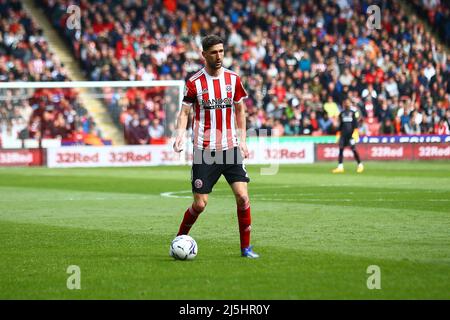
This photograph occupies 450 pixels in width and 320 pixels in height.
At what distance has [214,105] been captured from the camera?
429 inches

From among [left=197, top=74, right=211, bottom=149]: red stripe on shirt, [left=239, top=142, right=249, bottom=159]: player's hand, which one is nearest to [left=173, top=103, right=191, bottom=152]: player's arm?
[left=197, top=74, right=211, bottom=149]: red stripe on shirt

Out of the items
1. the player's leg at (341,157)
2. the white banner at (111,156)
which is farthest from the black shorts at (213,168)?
the white banner at (111,156)

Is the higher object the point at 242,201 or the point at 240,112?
the point at 240,112

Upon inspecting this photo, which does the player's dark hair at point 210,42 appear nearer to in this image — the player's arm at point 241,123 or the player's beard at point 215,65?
the player's beard at point 215,65

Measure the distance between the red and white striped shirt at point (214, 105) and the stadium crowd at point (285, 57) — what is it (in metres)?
24.9

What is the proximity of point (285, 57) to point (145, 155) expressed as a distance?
740cm

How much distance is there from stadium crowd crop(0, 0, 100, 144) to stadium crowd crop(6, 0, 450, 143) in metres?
1.41

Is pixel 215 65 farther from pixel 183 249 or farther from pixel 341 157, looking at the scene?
pixel 341 157

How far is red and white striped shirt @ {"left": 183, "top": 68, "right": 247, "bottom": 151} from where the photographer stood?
10.9m

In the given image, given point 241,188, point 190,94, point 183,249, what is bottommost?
point 183,249

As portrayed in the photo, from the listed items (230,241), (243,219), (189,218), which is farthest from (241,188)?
(230,241)

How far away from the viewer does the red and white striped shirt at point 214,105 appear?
428 inches

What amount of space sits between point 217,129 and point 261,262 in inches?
60.1

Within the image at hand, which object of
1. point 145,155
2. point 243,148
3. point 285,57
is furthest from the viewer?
point 285,57
